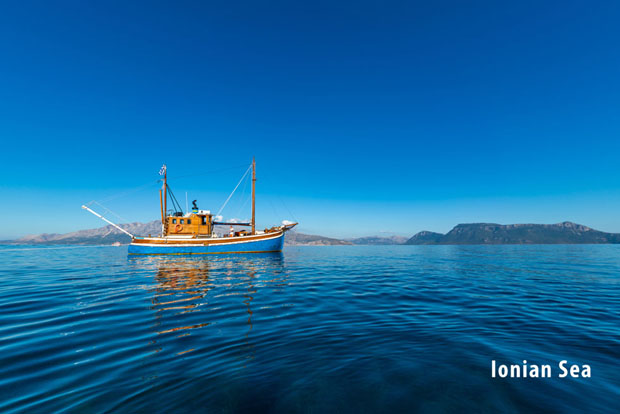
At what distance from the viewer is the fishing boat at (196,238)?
A: 38906 millimetres

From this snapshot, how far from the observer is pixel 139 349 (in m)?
5.43

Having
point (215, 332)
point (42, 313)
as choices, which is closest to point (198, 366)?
point (215, 332)

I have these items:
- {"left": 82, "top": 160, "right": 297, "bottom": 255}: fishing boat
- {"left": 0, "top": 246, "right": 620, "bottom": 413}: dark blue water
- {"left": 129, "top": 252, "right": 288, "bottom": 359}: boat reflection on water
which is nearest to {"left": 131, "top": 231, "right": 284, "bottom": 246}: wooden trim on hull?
{"left": 82, "top": 160, "right": 297, "bottom": 255}: fishing boat

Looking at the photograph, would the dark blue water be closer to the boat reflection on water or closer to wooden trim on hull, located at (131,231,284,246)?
the boat reflection on water

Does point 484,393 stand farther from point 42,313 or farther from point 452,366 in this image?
point 42,313

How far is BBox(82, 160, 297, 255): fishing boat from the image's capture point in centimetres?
3891

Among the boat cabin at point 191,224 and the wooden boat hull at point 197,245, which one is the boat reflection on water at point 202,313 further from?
the boat cabin at point 191,224

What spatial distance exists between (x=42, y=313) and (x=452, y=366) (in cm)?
1280

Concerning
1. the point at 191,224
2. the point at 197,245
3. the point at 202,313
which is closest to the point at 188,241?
the point at 197,245

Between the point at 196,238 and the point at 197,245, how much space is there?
199cm

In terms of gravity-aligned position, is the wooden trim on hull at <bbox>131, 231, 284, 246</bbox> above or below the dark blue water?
above

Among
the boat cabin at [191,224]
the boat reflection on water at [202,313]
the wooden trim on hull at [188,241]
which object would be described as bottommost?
the boat reflection on water at [202,313]

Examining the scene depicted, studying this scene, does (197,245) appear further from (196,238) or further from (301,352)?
(301,352)

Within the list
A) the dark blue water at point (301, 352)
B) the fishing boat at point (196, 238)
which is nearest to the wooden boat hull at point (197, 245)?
the fishing boat at point (196, 238)
